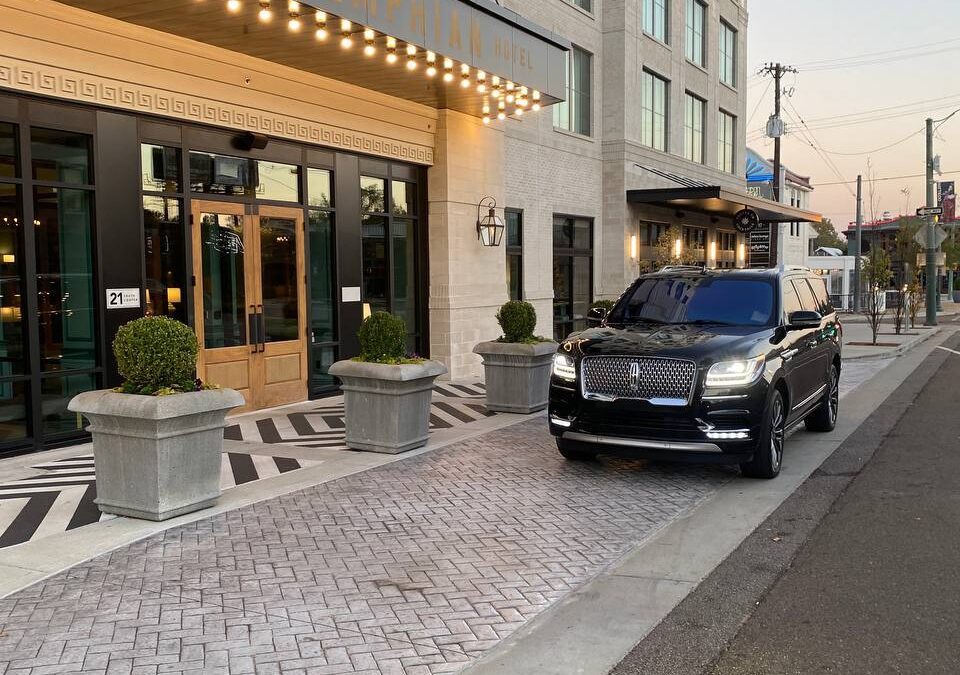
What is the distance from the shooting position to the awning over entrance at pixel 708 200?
2181cm

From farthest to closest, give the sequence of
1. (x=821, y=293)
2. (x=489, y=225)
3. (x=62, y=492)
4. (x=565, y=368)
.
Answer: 1. (x=489, y=225)
2. (x=821, y=293)
3. (x=565, y=368)
4. (x=62, y=492)

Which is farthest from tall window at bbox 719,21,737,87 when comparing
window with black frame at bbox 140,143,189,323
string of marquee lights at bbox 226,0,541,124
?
window with black frame at bbox 140,143,189,323

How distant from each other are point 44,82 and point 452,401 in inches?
274

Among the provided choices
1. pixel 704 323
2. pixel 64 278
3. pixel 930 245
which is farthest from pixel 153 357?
pixel 930 245

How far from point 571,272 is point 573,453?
12740mm

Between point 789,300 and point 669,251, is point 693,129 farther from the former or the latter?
point 789,300

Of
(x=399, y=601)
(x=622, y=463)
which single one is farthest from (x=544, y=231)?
(x=399, y=601)

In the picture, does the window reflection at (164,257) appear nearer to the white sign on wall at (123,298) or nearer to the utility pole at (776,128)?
the white sign on wall at (123,298)

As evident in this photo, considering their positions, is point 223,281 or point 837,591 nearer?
point 837,591

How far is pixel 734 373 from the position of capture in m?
7.55

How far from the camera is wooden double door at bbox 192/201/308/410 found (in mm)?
11070

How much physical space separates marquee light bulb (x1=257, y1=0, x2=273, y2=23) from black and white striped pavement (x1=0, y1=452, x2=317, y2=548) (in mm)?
4775

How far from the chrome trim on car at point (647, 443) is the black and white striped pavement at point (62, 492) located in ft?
9.26

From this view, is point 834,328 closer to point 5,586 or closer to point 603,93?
point 5,586
